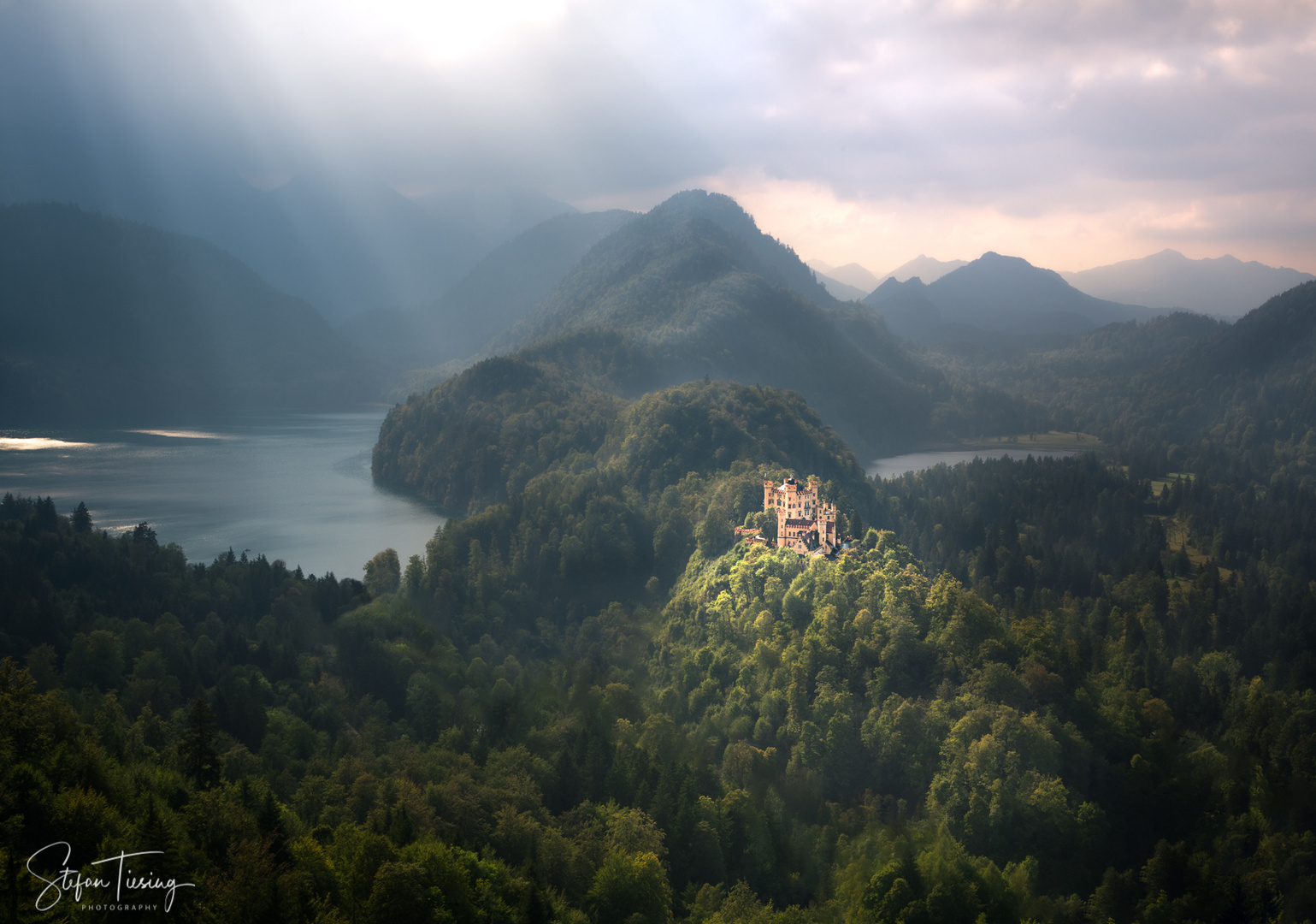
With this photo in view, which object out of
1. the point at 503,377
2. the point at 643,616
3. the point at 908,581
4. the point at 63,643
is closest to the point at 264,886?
the point at 63,643

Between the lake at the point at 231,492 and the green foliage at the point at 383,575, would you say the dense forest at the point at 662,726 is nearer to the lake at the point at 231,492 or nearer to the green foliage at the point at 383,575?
the green foliage at the point at 383,575

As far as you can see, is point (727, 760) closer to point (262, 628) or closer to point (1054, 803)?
point (1054, 803)

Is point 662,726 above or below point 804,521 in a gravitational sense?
below

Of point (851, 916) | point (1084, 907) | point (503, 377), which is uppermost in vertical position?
point (503, 377)

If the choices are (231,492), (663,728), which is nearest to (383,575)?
(663,728)

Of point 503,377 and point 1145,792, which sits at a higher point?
point 503,377

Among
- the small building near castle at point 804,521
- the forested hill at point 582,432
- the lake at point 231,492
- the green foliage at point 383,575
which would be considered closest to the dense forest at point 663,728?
the green foliage at point 383,575

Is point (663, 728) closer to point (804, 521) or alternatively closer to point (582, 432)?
point (804, 521)
